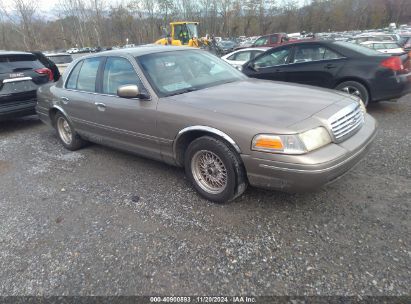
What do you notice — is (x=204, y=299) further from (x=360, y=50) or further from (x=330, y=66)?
(x=360, y=50)

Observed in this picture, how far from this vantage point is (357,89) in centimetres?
571

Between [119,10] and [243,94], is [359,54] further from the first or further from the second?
[119,10]

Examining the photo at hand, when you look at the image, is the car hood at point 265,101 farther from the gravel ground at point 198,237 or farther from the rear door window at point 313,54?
the rear door window at point 313,54

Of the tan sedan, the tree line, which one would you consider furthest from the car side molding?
the tree line

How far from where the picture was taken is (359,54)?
18.7 feet

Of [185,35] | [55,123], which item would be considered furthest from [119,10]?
[55,123]

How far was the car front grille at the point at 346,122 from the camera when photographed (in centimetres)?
265

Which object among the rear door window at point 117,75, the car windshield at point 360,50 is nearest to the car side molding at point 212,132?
the rear door window at point 117,75

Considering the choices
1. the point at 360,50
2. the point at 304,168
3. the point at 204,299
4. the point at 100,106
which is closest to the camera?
the point at 204,299

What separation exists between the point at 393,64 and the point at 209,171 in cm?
458

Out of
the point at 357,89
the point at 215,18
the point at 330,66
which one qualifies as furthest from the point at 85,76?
the point at 215,18

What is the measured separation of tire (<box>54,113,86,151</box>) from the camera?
484 cm

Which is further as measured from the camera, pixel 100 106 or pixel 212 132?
pixel 100 106

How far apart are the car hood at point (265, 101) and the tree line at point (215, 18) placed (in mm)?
61264
